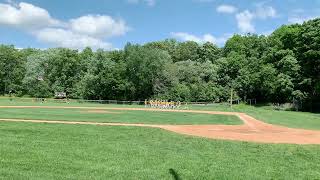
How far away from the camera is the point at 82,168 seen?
471 inches

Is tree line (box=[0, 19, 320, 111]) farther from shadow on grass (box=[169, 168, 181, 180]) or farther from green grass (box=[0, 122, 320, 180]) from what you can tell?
shadow on grass (box=[169, 168, 181, 180])

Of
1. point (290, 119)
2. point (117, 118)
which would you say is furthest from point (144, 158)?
point (290, 119)

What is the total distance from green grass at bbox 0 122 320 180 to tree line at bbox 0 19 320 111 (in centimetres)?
5544

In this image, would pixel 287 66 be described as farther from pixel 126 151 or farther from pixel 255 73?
pixel 126 151

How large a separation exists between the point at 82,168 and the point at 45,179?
1.57m

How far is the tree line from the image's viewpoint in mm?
73000

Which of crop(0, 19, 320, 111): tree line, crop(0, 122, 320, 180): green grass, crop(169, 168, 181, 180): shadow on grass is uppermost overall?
crop(0, 19, 320, 111): tree line

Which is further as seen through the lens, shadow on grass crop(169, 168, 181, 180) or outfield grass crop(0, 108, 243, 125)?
outfield grass crop(0, 108, 243, 125)

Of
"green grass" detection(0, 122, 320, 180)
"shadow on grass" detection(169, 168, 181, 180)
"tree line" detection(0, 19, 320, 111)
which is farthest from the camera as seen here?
"tree line" detection(0, 19, 320, 111)

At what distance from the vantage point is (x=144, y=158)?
14.1 meters

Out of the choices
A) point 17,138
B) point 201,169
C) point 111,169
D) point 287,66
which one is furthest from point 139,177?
point 287,66

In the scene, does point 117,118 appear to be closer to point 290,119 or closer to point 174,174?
point 290,119

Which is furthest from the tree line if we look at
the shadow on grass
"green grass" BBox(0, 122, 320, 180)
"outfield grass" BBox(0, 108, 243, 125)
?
the shadow on grass

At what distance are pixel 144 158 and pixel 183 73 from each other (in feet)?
255
